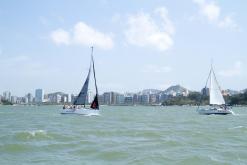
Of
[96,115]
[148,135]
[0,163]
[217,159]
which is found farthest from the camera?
[96,115]

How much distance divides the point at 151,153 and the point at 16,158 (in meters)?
6.00

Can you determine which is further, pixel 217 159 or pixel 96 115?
pixel 96 115

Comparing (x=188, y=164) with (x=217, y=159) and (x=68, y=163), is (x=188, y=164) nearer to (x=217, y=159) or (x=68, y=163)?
(x=217, y=159)

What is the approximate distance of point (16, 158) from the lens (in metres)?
21.7

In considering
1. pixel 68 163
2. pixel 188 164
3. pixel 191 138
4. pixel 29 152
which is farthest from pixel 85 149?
pixel 191 138

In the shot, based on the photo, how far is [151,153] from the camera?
76.0 ft

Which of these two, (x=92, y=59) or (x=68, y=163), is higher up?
(x=92, y=59)

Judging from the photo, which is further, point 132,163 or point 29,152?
point 29,152

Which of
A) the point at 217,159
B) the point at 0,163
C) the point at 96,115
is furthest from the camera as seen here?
the point at 96,115

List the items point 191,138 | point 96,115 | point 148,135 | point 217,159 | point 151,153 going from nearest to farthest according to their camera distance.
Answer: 1. point 217,159
2. point 151,153
3. point 191,138
4. point 148,135
5. point 96,115

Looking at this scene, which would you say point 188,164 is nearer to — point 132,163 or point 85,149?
point 132,163

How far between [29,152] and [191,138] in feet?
36.6

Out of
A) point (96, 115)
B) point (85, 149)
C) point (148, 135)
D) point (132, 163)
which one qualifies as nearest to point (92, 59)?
point (96, 115)

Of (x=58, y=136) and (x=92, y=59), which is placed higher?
(x=92, y=59)
